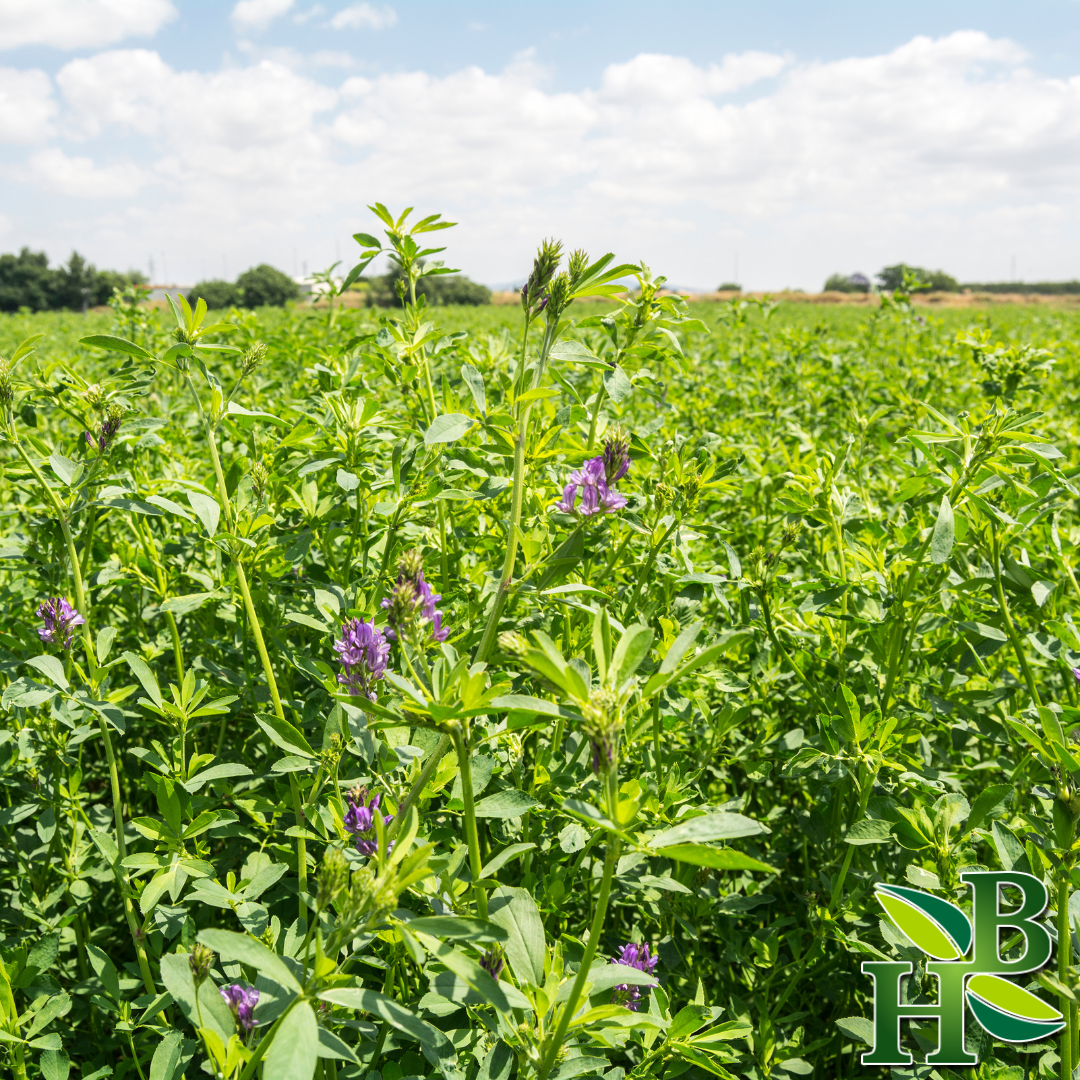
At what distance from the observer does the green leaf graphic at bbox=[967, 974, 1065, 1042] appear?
1.40 metres

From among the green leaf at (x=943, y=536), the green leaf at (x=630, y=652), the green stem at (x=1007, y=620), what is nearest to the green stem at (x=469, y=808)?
the green leaf at (x=630, y=652)

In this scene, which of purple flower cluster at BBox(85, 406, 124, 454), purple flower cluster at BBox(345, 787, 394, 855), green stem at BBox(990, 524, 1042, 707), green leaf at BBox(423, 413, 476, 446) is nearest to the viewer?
purple flower cluster at BBox(345, 787, 394, 855)

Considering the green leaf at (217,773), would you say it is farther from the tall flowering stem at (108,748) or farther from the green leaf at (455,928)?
the green leaf at (455,928)

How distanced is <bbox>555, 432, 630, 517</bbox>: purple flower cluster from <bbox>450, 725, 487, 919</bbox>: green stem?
634 mm

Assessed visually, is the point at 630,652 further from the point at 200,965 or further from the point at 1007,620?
the point at 1007,620

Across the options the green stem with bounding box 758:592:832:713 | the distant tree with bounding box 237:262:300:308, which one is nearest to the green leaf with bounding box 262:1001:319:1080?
the green stem with bounding box 758:592:832:713

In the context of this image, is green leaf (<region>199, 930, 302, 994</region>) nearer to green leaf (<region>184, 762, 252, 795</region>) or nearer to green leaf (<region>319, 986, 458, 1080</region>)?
green leaf (<region>319, 986, 458, 1080</region>)

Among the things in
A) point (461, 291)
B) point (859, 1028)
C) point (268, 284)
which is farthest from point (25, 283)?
point (859, 1028)

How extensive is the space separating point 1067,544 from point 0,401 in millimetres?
2764

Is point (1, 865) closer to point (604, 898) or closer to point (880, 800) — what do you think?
point (604, 898)

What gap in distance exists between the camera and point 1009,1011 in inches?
56.7

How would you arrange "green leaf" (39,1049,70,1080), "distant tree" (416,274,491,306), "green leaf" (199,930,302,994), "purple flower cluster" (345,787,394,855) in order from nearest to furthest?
"green leaf" (199,930,302,994) < "purple flower cluster" (345,787,394,855) < "green leaf" (39,1049,70,1080) < "distant tree" (416,274,491,306)

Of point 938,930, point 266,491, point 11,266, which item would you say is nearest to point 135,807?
point 266,491

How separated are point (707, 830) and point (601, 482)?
834mm
